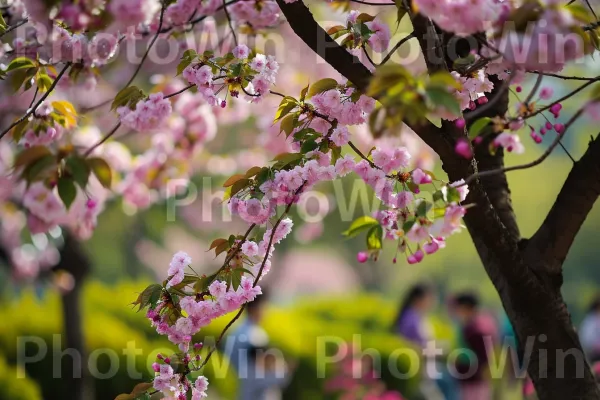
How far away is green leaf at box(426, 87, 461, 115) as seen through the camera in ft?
6.07

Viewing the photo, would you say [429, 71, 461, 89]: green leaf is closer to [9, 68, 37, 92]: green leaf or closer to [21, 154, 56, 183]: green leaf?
[21, 154, 56, 183]: green leaf

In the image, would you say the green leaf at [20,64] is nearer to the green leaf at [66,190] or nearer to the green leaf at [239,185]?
the green leaf at [239,185]

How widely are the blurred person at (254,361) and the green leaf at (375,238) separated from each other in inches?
156

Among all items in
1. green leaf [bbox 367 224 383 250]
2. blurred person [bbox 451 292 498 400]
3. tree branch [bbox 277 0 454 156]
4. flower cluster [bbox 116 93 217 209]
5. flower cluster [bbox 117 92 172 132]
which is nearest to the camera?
green leaf [bbox 367 224 383 250]

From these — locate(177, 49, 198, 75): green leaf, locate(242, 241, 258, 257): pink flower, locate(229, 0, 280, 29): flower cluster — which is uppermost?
locate(229, 0, 280, 29): flower cluster

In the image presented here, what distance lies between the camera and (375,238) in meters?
2.41

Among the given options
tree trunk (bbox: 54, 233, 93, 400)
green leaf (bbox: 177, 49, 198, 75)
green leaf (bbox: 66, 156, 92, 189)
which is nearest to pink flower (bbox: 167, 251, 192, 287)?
green leaf (bbox: 177, 49, 198, 75)

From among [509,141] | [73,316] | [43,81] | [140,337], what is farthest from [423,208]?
[140,337]

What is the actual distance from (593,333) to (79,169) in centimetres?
645

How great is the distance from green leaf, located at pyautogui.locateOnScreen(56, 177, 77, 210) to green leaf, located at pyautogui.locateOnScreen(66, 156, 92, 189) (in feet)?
0.12

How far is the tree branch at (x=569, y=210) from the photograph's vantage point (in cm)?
280

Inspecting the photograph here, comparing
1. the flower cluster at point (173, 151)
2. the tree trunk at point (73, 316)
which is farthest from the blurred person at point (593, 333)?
the tree trunk at point (73, 316)

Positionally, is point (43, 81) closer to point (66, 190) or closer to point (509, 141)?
point (66, 190)

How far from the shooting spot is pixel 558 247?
288 centimetres
